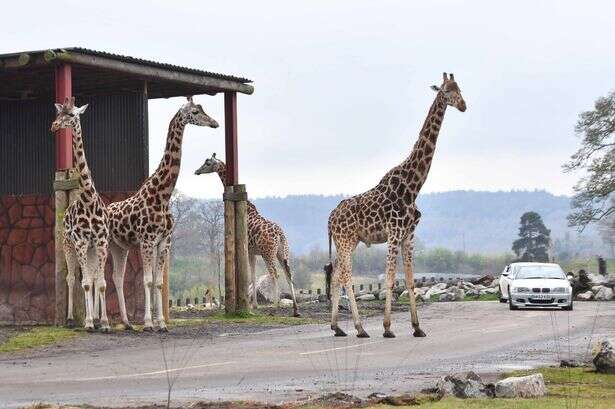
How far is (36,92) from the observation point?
31656mm

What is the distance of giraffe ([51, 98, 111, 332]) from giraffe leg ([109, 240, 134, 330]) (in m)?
0.89

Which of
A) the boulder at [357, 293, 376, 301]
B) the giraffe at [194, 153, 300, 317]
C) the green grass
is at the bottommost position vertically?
the green grass

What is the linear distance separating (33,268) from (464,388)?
17.1 m

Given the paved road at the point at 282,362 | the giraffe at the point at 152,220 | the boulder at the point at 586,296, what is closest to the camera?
the paved road at the point at 282,362

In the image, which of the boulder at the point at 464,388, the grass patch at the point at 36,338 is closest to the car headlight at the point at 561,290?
the grass patch at the point at 36,338

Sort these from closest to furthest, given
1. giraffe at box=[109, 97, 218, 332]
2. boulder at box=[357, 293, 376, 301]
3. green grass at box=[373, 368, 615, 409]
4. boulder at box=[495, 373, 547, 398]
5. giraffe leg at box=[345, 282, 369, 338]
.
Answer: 1. green grass at box=[373, 368, 615, 409]
2. boulder at box=[495, 373, 547, 398]
3. giraffe leg at box=[345, 282, 369, 338]
4. giraffe at box=[109, 97, 218, 332]
5. boulder at box=[357, 293, 376, 301]

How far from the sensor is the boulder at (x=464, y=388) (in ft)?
47.8

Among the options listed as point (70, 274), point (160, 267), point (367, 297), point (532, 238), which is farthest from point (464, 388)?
point (532, 238)

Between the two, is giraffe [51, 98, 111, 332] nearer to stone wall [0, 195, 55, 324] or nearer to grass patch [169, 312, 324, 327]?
stone wall [0, 195, 55, 324]

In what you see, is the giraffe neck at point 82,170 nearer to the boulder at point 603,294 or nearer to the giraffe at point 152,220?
the giraffe at point 152,220

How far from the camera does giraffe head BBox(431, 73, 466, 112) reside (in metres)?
25.6

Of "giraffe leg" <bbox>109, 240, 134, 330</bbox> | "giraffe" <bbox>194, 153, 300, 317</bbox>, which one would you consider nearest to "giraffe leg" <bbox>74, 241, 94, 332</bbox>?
"giraffe leg" <bbox>109, 240, 134, 330</bbox>

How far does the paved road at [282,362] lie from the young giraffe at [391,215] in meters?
0.94

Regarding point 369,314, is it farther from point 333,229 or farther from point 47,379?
point 47,379
